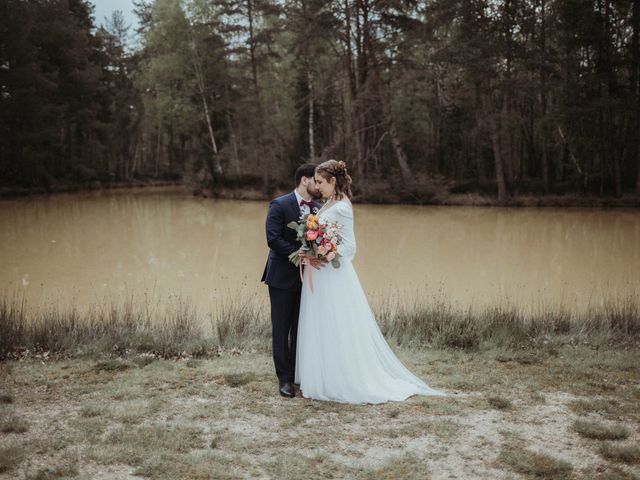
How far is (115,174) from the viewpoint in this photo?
48000mm

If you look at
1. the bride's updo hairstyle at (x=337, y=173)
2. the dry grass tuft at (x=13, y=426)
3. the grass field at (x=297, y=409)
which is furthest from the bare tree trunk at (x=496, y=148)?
the dry grass tuft at (x=13, y=426)

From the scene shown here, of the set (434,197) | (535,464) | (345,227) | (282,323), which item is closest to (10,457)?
(282,323)

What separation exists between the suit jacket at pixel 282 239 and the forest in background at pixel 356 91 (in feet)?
72.2

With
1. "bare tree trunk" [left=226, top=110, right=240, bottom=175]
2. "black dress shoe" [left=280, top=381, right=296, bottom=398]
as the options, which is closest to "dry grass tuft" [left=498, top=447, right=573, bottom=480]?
"black dress shoe" [left=280, top=381, right=296, bottom=398]

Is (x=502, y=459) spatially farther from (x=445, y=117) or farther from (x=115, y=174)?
(x=115, y=174)

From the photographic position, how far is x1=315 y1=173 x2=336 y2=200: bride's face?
193 inches

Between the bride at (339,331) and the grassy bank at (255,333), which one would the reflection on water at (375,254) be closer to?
the grassy bank at (255,333)

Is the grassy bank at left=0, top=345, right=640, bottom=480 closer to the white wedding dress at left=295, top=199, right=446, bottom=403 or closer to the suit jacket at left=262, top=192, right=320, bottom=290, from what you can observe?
the white wedding dress at left=295, top=199, right=446, bottom=403

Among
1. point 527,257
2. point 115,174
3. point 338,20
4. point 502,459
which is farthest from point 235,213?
point 115,174

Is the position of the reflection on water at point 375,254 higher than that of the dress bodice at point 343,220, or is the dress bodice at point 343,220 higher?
the dress bodice at point 343,220

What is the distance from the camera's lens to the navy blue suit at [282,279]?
5.05 metres

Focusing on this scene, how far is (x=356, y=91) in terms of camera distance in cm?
2895

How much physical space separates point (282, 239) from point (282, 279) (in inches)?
13.7

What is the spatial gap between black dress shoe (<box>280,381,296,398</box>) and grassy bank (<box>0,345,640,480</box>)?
0.08 m
